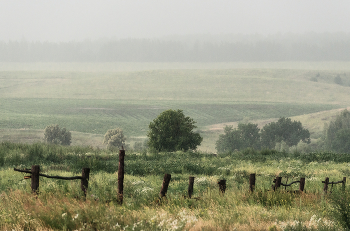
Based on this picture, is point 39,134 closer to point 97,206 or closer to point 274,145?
point 274,145

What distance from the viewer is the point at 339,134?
391 ft

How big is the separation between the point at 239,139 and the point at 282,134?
1934cm

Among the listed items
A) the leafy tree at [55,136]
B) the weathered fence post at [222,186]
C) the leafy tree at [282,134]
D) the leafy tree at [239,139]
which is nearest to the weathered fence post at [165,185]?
the weathered fence post at [222,186]

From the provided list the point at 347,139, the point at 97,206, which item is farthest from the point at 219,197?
the point at 347,139

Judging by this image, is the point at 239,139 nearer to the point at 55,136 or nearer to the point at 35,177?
the point at 55,136

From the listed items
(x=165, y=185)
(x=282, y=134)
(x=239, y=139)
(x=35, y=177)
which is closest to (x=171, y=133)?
(x=165, y=185)

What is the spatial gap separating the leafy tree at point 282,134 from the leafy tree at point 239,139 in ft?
12.3

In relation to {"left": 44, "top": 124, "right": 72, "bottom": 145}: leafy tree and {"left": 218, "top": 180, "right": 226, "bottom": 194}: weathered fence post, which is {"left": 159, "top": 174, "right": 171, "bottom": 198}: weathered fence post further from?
{"left": 44, "top": 124, "right": 72, "bottom": 145}: leafy tree

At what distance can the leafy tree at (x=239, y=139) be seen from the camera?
12344 centimetres

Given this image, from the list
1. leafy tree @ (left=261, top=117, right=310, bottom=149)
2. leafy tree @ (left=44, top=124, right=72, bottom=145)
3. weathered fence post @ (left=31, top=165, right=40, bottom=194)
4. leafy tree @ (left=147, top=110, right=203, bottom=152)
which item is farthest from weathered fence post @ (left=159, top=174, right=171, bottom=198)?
leafy tree @ (left=261, top=117, right=310, bottom=149)

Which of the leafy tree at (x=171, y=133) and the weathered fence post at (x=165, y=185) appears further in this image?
the leafy tree at (x=171, y=133)

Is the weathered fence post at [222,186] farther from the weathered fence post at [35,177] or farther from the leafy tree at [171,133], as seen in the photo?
the leafy tree at [171,133]

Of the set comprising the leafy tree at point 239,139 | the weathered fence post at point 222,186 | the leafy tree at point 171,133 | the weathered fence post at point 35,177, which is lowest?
the leafy tree at point 239,139

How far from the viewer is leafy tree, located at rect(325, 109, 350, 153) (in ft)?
390
